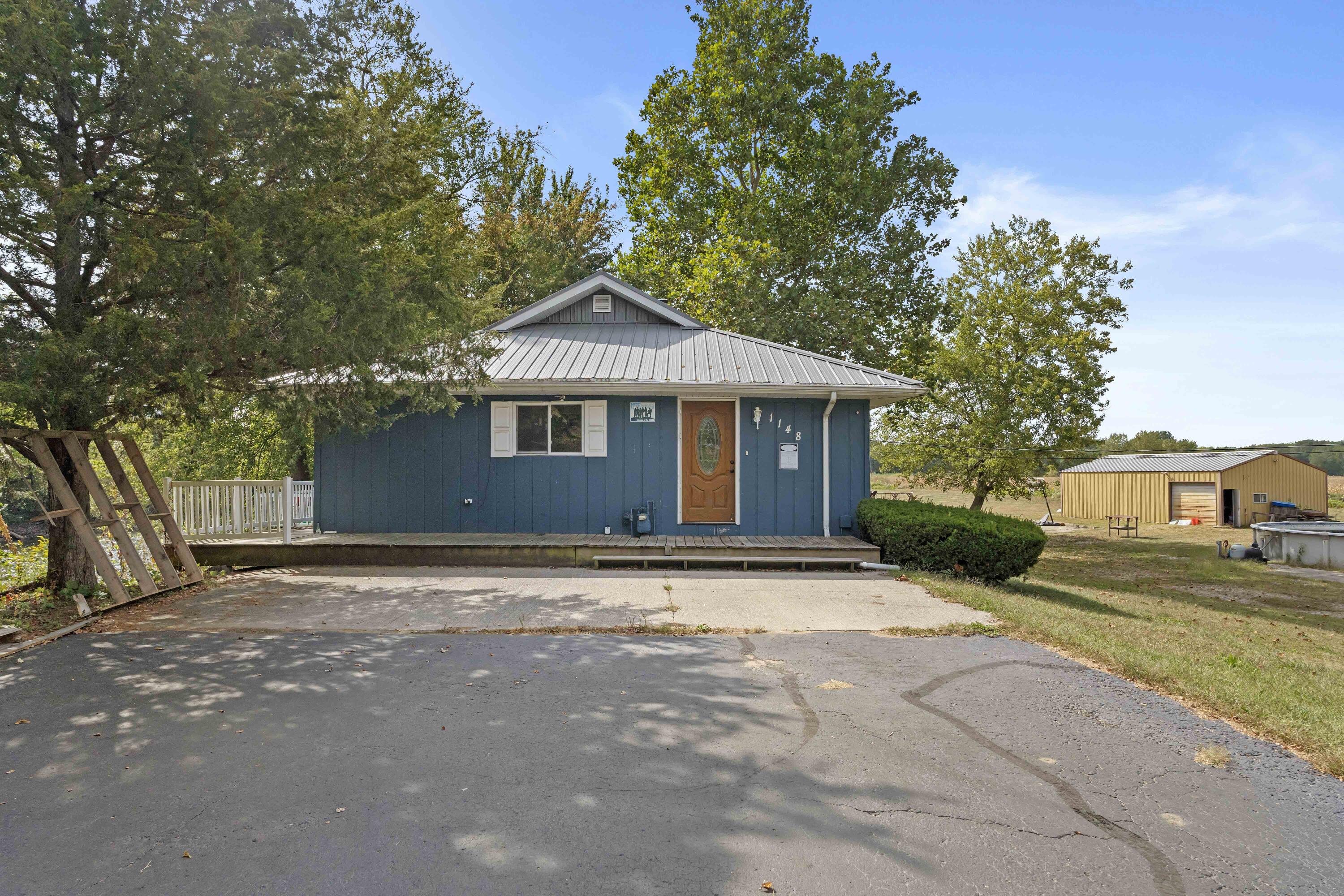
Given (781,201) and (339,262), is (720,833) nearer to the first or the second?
(339,262)

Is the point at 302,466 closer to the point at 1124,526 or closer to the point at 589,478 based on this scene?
the point at 589,478

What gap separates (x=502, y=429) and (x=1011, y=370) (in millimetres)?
15687

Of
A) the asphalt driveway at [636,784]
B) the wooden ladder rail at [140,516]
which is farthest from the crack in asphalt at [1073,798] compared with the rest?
the wooden ladder rail at [140,516]

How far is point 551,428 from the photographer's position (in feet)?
34.3

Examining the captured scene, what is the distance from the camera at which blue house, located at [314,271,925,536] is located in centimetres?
1041

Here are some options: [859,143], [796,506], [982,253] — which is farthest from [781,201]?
[796,506]

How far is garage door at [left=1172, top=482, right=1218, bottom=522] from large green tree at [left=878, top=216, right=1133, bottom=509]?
10.6 metres

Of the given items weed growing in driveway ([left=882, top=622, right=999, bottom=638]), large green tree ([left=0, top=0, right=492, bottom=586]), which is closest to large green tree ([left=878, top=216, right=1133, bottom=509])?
weed growing in driveway ([left=882, top=622, right=999, bottom=638])

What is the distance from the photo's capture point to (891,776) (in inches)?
115

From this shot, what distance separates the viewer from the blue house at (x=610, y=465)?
34.2 feet

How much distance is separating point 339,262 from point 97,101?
207cm

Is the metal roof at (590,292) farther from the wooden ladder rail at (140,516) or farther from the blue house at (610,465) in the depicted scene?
the wooden ladder rail at (140,516)

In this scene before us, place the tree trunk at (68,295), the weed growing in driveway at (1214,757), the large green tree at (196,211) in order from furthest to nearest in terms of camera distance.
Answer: the tree trunk at (68,295)
the large green tree at (196,211)
the weed growing in driveway at (1214,757)

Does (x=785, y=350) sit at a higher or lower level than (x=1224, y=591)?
higher
